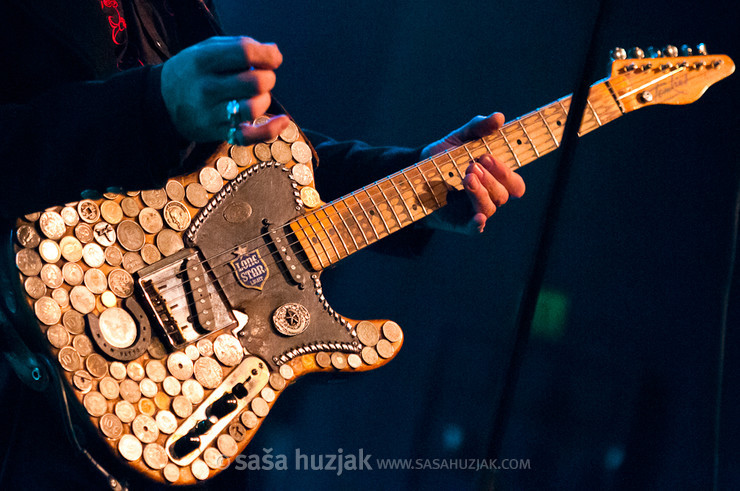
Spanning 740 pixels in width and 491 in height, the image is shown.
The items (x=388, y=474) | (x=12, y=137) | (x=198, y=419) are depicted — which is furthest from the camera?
(x=388, y=474)

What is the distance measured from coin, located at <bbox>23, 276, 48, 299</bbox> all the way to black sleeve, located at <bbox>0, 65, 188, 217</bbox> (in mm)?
84

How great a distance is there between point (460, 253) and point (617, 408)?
666mm

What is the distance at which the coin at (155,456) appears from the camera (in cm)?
70

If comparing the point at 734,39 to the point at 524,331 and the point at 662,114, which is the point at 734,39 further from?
the point at 524,331

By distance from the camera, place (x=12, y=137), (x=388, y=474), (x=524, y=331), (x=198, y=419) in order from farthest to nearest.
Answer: (x=388, y=474), (x=198, y=419), (x=12, y=137), (x=524, y=331)

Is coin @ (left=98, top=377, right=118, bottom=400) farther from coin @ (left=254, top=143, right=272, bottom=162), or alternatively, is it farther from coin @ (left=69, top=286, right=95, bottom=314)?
coin @ (left=254, top=143, right=272, bottom=162)

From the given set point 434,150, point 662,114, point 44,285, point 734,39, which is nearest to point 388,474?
point 434,150

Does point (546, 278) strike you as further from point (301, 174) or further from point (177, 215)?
point (177, 215)

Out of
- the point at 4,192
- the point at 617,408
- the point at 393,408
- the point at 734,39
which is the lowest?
the point at 617,408

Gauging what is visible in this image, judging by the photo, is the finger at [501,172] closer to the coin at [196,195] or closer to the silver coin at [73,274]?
the coin at [196,195]

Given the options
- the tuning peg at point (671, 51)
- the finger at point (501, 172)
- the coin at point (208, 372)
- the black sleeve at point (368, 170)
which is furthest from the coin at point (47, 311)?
the tuning peg at point (671, 51)

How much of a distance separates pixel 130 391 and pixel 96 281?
16 centimetres

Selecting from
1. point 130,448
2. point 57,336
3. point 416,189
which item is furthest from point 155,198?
point 416,189

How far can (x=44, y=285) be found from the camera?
2.15 feet
